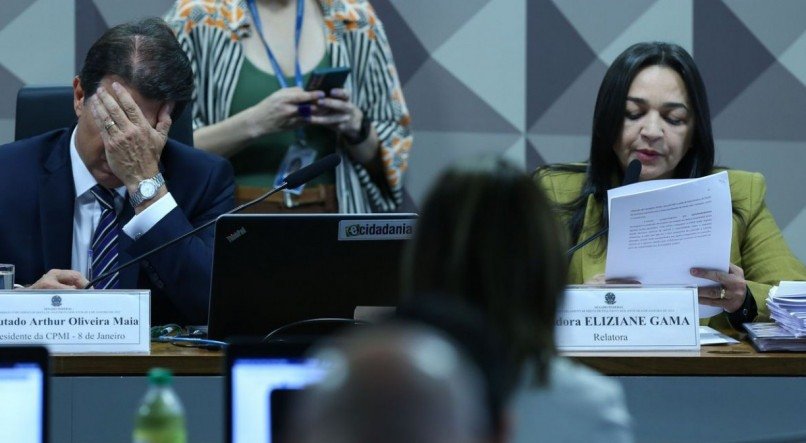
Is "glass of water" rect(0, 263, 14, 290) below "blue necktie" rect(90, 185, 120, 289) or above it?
below

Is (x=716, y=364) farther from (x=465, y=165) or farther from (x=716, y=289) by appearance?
(x=465, y=165)

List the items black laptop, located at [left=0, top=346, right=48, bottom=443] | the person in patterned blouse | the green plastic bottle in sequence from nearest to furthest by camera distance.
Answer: the green plastic bottle → black laptop, located at [left=0, top=346, right=48, bottom=443] → the person in patterned blouse

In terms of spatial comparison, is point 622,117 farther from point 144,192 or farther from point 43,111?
point 43,111

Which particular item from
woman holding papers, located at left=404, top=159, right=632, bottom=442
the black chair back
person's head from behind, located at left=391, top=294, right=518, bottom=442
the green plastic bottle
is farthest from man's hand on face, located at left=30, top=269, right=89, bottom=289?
person's head from behind, located at left=391, top=294, right=518, bottom=442

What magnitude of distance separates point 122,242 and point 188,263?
0.16 m

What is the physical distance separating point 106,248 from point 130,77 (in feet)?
1.33

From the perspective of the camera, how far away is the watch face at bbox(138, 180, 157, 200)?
→ 9.53 feet

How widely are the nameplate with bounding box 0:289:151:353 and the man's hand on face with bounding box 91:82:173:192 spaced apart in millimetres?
546

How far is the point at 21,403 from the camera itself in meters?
1.50

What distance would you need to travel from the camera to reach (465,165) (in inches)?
43.4

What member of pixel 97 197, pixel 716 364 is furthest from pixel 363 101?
pixel 716 364

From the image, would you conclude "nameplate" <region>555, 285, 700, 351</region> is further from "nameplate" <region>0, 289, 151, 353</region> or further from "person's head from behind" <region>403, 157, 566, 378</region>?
"person's head from behind" <region>403, 157, 566, 378</region>

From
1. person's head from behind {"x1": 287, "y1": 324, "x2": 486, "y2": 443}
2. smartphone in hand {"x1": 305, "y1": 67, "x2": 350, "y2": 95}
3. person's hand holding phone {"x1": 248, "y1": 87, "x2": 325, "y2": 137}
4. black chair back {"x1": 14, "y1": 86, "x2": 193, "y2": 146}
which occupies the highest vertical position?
smartphone in hand {"x1": 305, "y1": 67, "x2": 350, "y2": 95}

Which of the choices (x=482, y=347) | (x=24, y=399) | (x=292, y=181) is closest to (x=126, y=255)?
(x=292, y=181)
